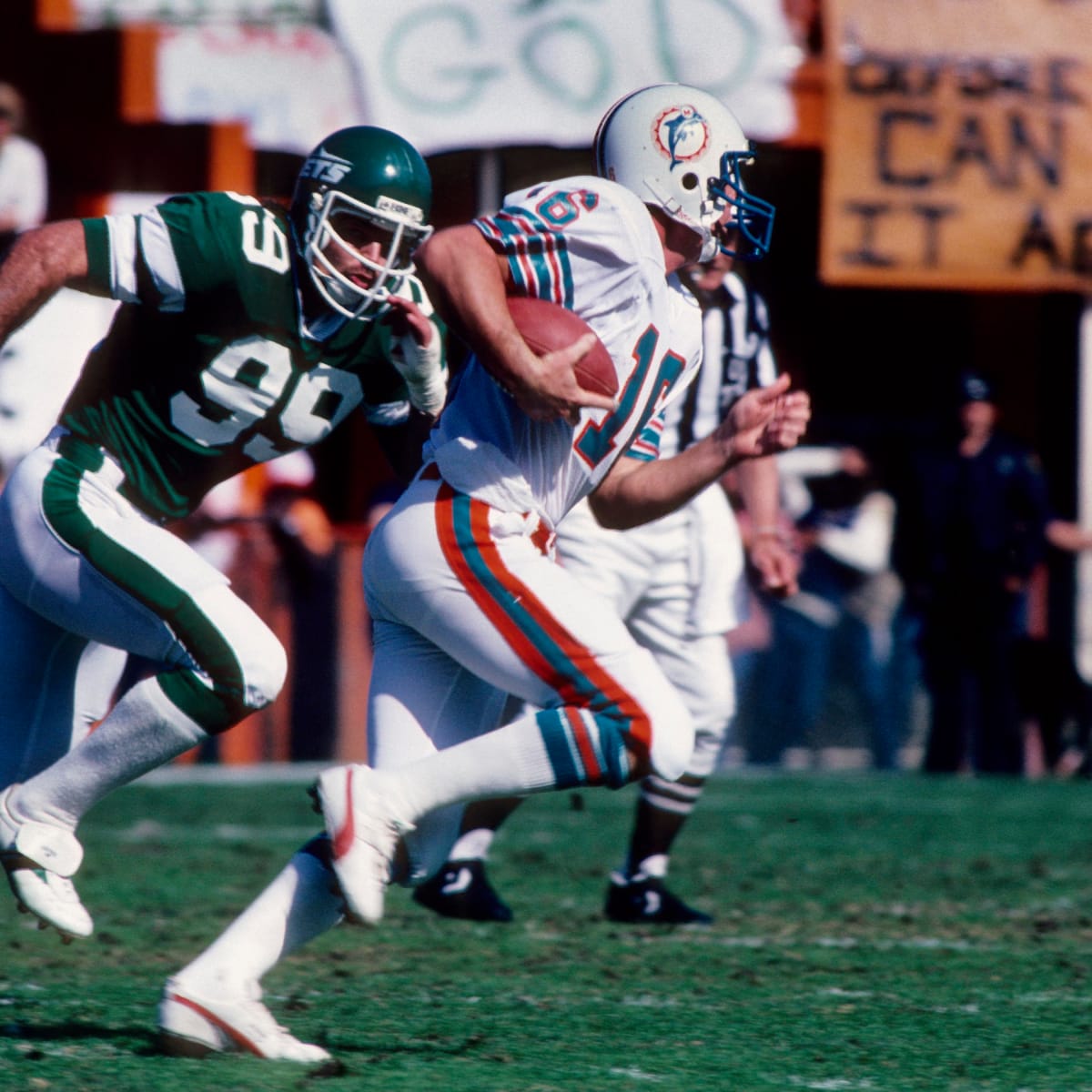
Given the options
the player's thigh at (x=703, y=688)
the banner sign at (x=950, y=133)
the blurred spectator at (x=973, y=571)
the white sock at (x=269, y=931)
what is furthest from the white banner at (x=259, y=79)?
the white sock at (x=269, y=931)

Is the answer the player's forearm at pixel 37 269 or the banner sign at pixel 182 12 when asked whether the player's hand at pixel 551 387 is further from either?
the banner sign at pixel 182 12

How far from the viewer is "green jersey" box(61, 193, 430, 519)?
414 cm

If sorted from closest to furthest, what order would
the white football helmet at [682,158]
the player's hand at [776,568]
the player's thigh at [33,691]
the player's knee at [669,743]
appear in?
the player's knee at [669,743], the white football helmet at [682,158], the player's thigh at [33,691], the player's hand at [776,568]

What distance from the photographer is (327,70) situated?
12.2 metres

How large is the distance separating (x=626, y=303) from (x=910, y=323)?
11028mm

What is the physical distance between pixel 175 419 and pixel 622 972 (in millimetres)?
1606

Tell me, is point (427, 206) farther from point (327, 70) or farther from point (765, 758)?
point (327, 70)

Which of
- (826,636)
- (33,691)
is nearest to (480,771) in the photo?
(33,691)

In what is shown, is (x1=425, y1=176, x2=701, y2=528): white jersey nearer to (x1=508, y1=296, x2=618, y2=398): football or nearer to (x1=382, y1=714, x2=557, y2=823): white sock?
(x1=508, y1=296, x2=618, y2=398): football

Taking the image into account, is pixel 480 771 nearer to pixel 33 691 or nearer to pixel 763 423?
pixel 763 423

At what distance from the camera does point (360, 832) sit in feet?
11.9

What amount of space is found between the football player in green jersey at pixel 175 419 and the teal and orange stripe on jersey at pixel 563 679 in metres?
0.50

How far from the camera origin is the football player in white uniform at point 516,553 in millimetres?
3707

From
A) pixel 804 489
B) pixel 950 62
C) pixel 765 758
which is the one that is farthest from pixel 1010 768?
pixel 950 62
